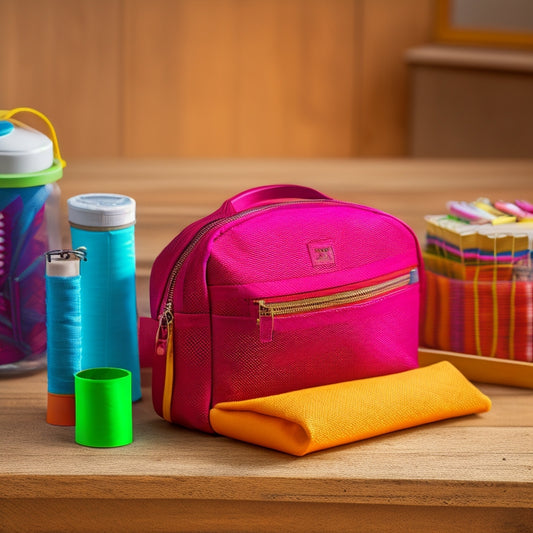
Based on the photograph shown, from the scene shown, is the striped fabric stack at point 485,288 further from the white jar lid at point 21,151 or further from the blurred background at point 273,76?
the blurred background at point 273,76

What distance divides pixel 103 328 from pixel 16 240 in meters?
0.14

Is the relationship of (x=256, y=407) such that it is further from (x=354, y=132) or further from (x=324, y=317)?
(x=354, y=132)

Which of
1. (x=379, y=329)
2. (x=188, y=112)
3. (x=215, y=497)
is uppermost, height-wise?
(x=188, y=112)

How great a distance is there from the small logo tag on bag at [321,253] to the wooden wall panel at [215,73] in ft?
7.22

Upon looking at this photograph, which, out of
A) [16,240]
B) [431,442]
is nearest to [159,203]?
[16,240]

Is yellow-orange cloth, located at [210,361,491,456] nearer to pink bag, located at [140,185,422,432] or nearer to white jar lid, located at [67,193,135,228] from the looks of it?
pink bag, located at [140,185,422,432]

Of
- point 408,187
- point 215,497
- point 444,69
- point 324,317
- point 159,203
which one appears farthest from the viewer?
point 444,69

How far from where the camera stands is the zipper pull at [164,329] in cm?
85

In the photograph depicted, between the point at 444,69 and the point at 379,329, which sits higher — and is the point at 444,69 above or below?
above

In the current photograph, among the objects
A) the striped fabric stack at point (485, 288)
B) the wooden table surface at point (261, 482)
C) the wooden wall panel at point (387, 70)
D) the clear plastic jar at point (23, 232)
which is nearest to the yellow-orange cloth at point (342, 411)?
the wooden table surface at point (261, 482)

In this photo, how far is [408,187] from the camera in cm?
175

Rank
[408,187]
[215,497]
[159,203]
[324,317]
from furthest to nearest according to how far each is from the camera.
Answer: [408,187] < [159,203] < [324,317] < [215,497]

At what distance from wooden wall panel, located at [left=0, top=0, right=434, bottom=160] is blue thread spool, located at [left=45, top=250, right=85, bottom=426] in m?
2.22

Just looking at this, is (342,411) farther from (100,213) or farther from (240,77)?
(240,77)
